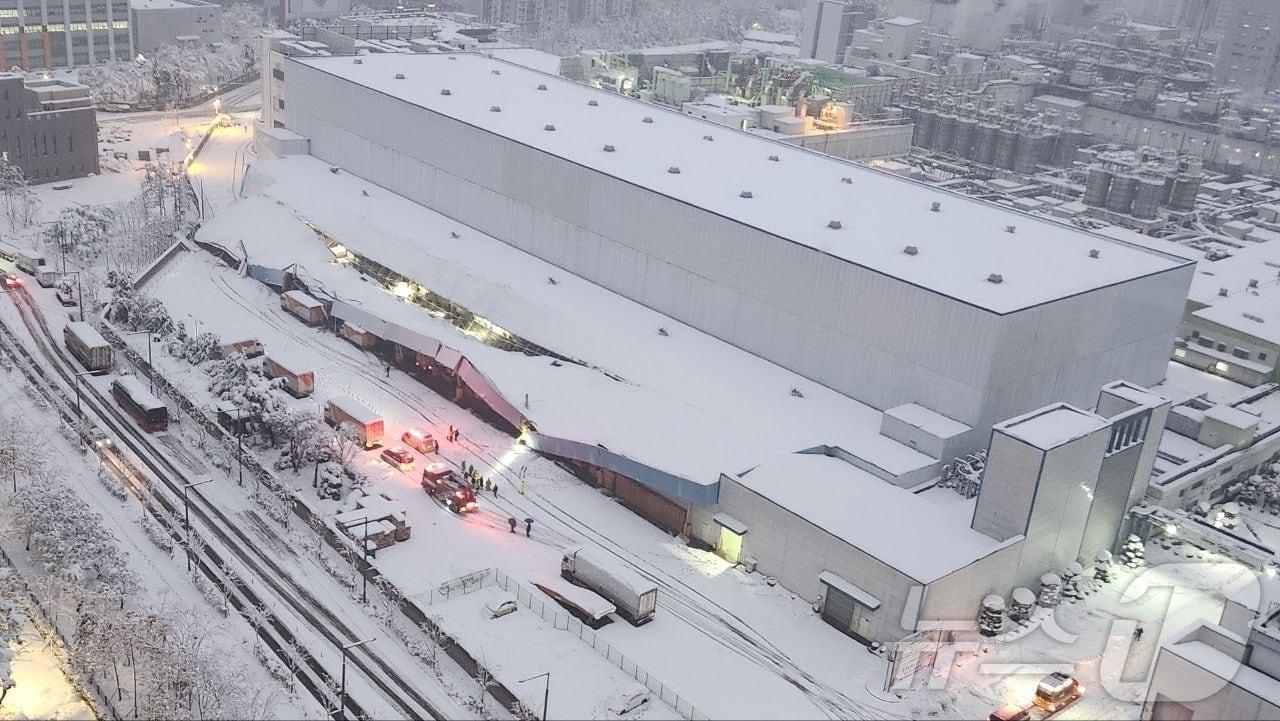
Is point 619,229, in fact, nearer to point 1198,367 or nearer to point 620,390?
point 620,390

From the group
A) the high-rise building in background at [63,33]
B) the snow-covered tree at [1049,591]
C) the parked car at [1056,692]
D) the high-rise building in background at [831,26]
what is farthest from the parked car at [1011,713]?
the high-rise building in background at [831,26]

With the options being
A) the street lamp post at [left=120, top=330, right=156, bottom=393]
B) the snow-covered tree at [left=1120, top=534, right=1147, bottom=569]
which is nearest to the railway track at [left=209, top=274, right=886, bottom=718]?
the street lamp post at [left=120, top=330, right=156, bottom=393]

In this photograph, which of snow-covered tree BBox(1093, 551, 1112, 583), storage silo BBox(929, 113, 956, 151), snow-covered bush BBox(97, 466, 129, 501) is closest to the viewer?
snow-covered tree BBox(1093, 551, 1112, 583)

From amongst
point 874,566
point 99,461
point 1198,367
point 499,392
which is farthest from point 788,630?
point 1198,367

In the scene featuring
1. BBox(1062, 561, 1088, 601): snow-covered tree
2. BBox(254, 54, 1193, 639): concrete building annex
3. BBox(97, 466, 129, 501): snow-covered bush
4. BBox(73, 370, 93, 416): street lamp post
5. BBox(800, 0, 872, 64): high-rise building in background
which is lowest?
BBox(97, 466, 129, 501): snow-covered bush

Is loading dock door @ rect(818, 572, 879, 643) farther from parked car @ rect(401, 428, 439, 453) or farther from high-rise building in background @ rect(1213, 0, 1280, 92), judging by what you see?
high-rise building in background @ rect(1213, 0, 1280, 92)

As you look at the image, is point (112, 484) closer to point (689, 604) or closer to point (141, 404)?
point (141, 404)

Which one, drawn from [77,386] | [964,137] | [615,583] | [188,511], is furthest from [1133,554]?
[964,137]
